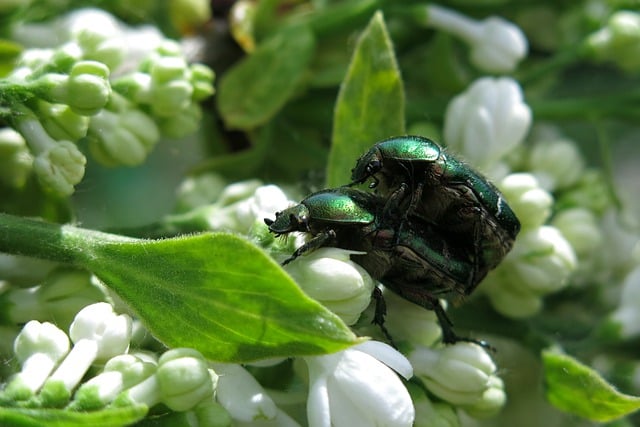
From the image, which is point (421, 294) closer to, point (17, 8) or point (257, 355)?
point (257, 355)

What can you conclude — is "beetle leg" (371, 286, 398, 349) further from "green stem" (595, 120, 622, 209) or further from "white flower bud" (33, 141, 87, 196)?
"green stem" (595, 120, 622, 209)

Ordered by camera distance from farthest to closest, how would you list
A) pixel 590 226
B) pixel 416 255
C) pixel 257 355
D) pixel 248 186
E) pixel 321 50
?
1. pixel 321 50
2. pixel 590 226
3. pixel 248 186
4. pixel 416 255
5. pixel 257 355

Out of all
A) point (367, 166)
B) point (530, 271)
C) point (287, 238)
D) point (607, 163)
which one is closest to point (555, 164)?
point (607, 163)

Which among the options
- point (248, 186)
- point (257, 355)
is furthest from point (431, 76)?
point (257, 355)

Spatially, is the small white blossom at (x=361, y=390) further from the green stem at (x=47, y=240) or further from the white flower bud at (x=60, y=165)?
the white flower bud at (x=60, y=165)

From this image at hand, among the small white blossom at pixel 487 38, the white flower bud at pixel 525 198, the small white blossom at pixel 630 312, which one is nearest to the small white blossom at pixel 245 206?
the white flower bud at pixel 525 198
